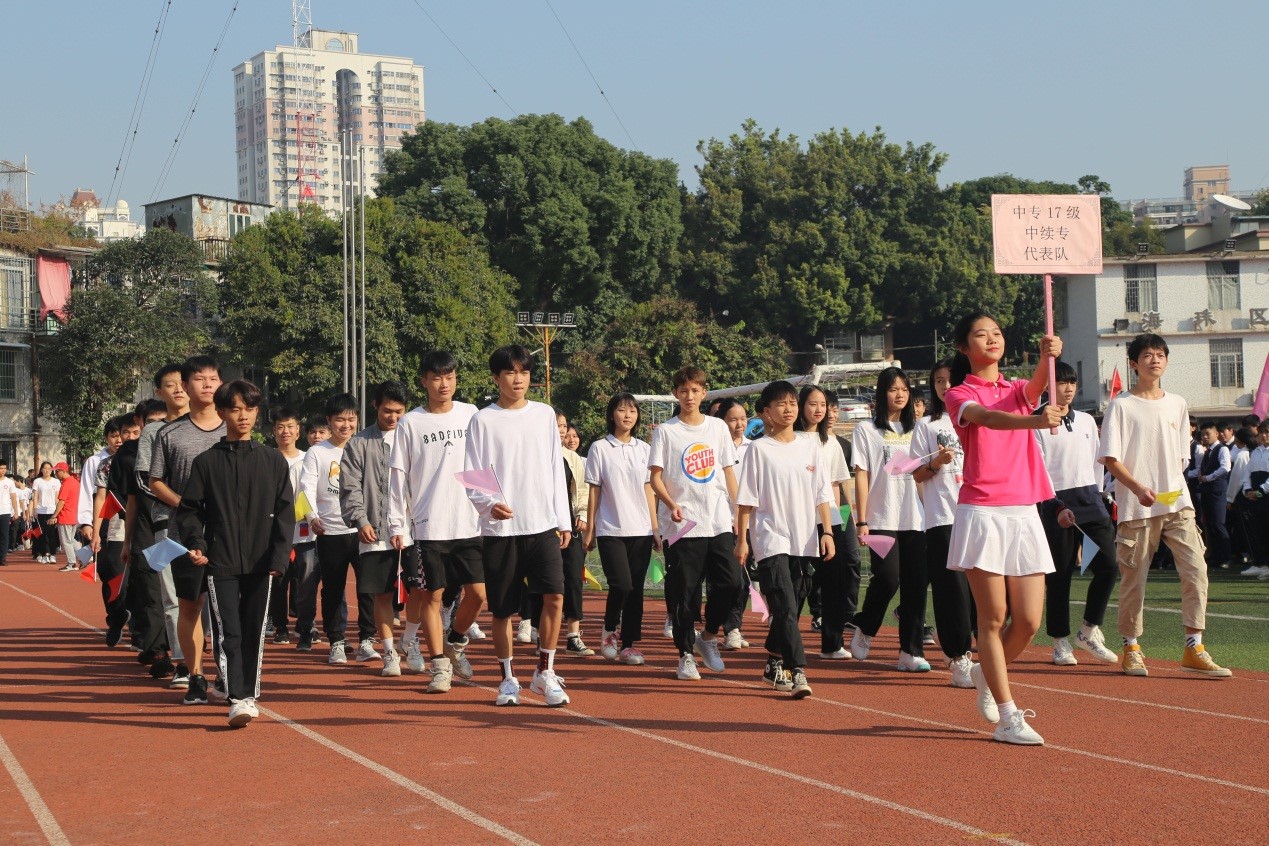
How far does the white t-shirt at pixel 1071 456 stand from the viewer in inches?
391

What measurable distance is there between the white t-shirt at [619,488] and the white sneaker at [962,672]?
2533 mm

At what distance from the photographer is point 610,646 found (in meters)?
10.8

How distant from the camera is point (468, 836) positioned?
5.46m

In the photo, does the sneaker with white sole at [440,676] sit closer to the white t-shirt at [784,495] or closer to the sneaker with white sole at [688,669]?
the sneaker with white sole at [688,669]

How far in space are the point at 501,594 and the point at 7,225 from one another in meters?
47.4

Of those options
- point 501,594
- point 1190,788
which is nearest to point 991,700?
point 1190,788

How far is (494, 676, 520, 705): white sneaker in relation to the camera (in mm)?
8484

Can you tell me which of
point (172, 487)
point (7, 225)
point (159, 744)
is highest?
point (7, 225)

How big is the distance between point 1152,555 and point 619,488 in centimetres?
362

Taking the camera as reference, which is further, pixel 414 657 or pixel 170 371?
pixel 414 657

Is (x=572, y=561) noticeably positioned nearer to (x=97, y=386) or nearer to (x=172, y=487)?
(x=172, y=487)

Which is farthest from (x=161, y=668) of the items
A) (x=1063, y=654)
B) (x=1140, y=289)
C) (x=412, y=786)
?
(x=1140, y=289)

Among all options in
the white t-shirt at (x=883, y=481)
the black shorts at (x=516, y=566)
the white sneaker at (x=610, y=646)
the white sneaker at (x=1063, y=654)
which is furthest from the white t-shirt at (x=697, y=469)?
the white sneaker at (x=1063, y=654)

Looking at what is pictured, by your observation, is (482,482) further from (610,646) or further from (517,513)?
(610,646)
